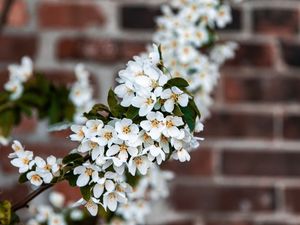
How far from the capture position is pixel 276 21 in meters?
1.29

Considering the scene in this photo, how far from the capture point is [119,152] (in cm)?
63

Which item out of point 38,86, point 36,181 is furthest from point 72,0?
point 36,181

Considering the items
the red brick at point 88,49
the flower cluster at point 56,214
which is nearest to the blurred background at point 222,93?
the red brick at point 88,49

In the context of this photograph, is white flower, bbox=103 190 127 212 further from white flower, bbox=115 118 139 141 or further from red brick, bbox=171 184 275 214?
red brick, bbox=171 184 275 214

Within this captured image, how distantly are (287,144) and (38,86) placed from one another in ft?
1.75

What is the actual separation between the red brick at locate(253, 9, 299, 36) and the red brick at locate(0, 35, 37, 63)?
43 cm

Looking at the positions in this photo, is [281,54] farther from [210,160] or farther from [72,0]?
[72,0]

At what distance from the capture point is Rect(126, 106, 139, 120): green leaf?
24.6 inches

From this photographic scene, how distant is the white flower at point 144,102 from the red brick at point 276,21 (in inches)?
27.7

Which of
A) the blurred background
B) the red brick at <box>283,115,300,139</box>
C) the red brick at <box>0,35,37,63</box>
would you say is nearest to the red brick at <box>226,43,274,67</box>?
the blurred background

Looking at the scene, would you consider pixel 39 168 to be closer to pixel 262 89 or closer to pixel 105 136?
pixel 105 136

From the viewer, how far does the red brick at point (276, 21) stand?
1280 millimetres

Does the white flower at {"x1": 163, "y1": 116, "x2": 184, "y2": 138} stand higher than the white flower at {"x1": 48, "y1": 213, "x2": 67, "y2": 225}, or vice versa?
the white flower at {"x1": 163, "y1": 116, "x2": 184, "y2": 138}

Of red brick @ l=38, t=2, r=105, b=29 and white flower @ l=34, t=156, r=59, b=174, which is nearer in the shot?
white flower @ l=34, t=156, r=59, b=174
